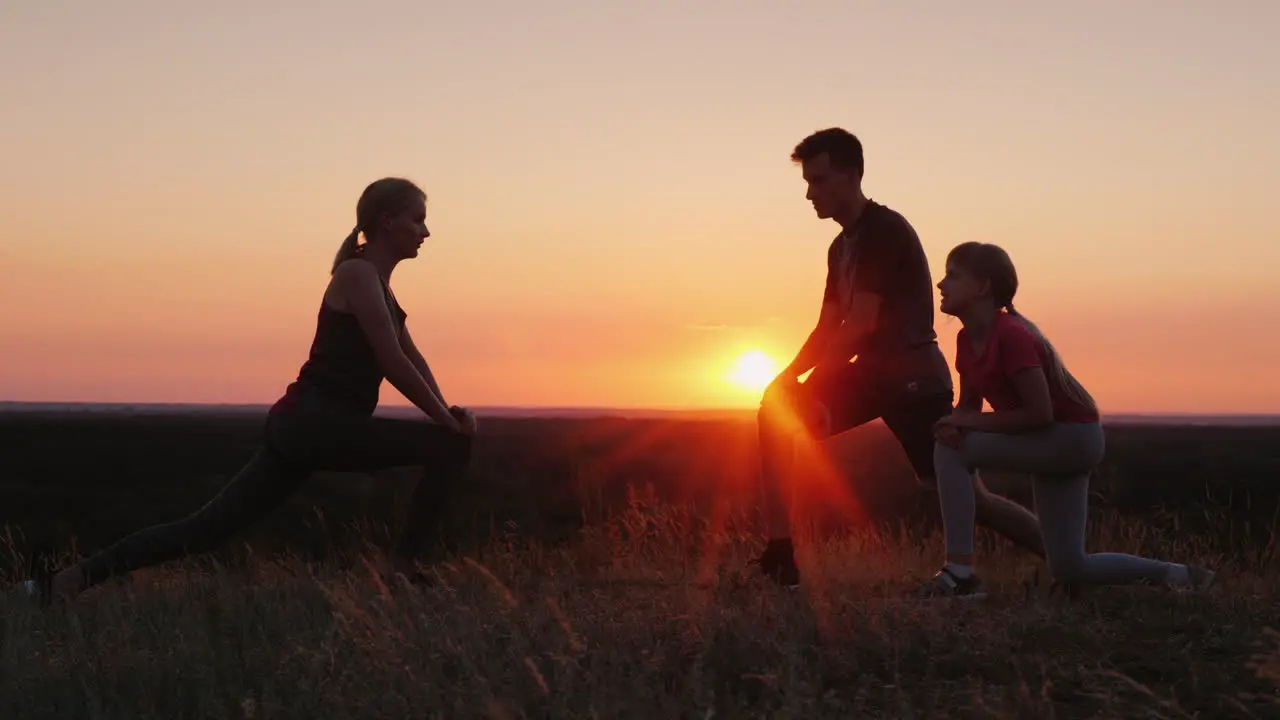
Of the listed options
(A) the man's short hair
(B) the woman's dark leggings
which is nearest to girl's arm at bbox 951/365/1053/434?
(A) the man's short hair

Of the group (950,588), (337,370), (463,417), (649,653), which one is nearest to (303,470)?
(337,370)

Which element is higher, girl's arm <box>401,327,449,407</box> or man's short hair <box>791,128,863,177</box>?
man's short hair <box>791,128,863,177</box>

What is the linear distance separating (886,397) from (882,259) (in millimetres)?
644

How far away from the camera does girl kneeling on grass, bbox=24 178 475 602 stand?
5.68m

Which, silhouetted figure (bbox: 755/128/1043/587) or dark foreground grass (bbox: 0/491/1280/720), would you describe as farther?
silhouetted figure (bbox: 755/128/1043/587)

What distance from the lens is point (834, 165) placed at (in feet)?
20.2

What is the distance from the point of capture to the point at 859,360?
6031 millimetres

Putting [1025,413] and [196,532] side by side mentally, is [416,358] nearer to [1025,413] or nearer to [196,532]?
[196,532]

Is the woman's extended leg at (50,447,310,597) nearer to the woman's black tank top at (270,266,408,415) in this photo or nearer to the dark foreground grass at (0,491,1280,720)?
the dark foreground grass at (0,491,1280,720)

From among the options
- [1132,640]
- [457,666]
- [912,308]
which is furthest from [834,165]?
[457,666]

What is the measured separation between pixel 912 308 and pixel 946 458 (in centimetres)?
73

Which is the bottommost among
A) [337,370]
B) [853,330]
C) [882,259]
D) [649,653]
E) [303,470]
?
[649,653]

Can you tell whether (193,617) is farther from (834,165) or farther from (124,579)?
(834,165)

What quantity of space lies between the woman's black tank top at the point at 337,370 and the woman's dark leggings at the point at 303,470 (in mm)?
77
